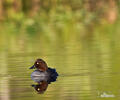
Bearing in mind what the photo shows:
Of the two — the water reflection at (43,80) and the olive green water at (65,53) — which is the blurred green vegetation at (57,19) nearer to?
the olive green water at (65,53)

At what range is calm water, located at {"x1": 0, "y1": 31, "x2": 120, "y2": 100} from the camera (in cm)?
1153

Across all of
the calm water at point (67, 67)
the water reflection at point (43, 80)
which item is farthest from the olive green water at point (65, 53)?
the water reflection at point (43, 80)

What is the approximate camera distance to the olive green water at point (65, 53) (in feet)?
38.7

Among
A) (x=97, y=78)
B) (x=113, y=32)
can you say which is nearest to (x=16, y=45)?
(x=113, y=32)

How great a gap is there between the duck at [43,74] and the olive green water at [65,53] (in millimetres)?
159

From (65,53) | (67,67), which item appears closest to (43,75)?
(67,67)

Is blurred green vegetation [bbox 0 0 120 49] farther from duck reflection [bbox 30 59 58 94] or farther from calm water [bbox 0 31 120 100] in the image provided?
duck reflection [bbox 30 59 58 94]

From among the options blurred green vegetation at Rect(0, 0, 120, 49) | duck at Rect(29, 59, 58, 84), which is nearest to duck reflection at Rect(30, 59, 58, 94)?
duck at Rect(29, 59, 58, 84)

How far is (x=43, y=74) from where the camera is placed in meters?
13.6

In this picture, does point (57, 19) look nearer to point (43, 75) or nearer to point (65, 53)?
point (65, 53)

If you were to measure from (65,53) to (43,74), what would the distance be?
333 cm

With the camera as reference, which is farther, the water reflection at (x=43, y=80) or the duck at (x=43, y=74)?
the duck at (x=43, y=74)

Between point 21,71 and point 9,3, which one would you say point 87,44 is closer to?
point 21,71

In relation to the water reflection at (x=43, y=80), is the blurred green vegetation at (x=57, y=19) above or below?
above
